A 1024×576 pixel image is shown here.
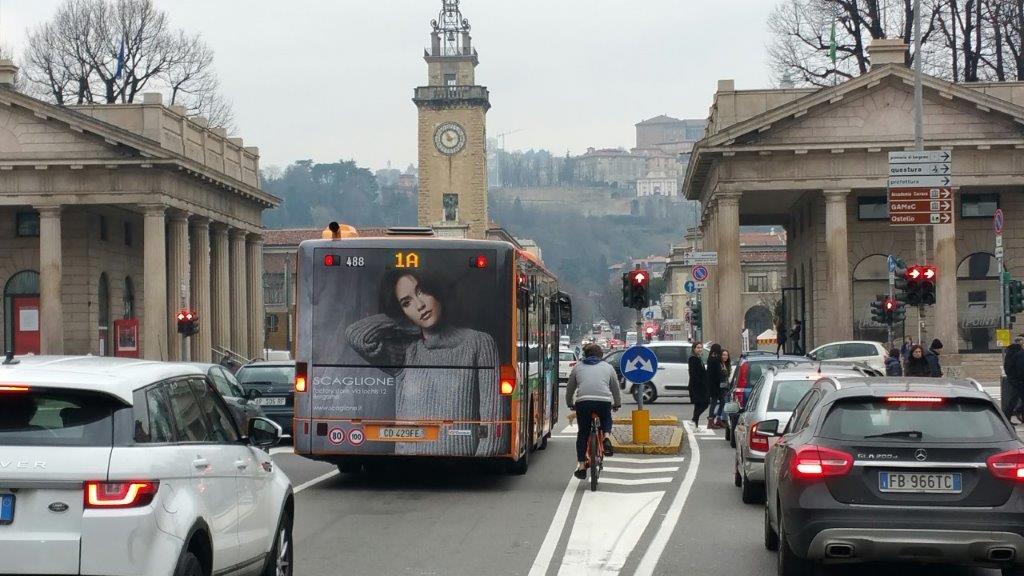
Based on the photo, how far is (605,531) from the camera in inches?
569

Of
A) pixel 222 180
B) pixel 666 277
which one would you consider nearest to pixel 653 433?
pixel 222 180

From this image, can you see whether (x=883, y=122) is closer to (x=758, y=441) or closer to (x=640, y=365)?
(x=640, y=365)

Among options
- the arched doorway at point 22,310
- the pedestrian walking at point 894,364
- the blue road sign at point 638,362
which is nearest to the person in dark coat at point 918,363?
the pedestrian walking at point 894,364

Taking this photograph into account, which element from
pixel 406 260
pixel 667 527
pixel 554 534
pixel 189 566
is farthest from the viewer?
pixel 406 260

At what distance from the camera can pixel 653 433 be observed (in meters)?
26.2

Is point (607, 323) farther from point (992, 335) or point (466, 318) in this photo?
point (466, 318)

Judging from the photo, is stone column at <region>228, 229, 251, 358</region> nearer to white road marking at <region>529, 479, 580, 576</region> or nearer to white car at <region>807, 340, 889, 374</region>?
white car at <region>807, 340, 889, 374</region>

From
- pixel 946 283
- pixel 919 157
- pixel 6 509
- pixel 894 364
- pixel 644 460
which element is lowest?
pixel 644 460

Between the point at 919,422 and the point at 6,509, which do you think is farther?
the point at 919,422

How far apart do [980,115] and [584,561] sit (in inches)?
1805

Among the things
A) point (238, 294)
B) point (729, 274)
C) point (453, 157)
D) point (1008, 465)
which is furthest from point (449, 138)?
point (1008, 465)

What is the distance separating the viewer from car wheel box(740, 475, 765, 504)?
16.9 m

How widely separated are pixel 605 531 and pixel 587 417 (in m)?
3.90

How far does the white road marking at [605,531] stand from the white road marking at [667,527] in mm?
166
